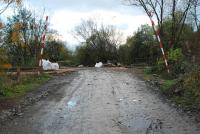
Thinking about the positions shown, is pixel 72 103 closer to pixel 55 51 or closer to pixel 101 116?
pixel 101 116

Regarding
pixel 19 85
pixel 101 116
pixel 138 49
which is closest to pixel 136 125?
pixel 101 116

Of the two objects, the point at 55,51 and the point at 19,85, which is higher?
the point at 55,51

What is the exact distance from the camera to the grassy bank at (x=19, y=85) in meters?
14.2

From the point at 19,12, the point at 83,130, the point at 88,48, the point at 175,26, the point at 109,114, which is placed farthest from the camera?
the point at 88,48

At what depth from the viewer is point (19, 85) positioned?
16953 mm

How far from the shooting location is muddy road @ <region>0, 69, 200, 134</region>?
334 inches

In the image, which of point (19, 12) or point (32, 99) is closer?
point (32, 99)

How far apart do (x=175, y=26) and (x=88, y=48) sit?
105 ft

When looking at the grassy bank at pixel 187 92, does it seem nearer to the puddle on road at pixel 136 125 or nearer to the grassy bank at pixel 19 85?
the puddle on road at pixel 136 125

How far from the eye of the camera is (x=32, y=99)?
12906 mm

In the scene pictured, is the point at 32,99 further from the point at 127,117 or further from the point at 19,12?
the point at 19,12

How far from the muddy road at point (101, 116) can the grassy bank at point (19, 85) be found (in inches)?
60.7

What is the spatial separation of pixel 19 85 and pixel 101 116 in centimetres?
779

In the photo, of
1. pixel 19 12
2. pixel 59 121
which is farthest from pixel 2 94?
pixel 19 12
